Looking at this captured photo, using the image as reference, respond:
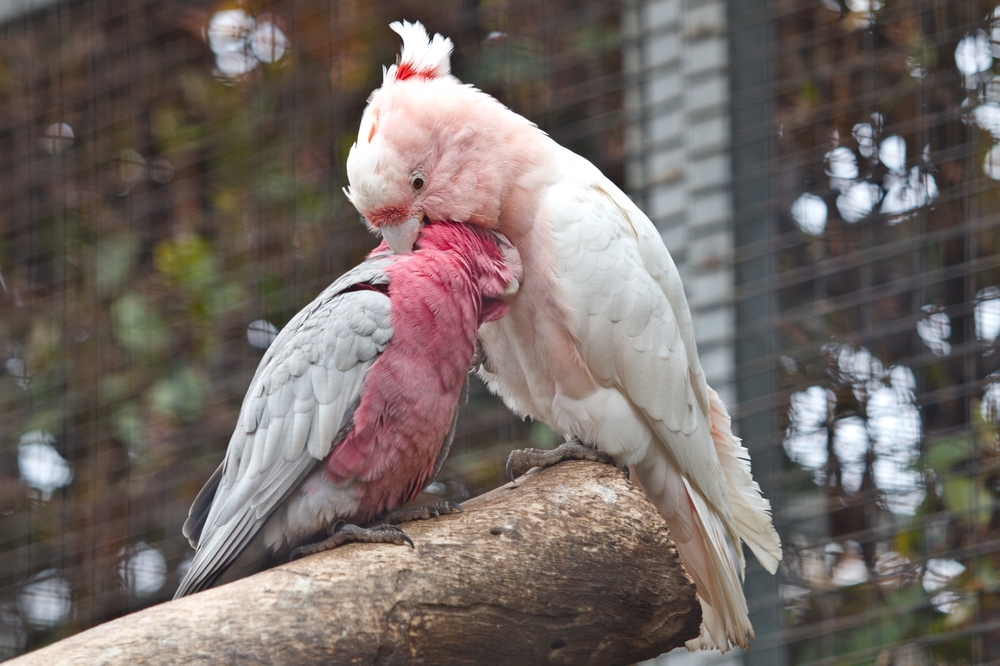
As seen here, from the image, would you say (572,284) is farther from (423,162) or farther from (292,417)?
(292,417)

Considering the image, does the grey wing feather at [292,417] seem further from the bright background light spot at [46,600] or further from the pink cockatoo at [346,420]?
the bright background light spot at [46,600]

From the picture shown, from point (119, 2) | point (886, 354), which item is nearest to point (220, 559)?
point (886, 354)

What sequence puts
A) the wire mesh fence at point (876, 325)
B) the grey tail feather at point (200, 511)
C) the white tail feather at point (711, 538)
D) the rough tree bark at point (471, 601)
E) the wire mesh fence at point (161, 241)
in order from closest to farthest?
the rough tree bark at point (471, 601)
the grey tail feather at point (200, 511)
the white tail feather at point (711, 538)
the wire mesh fence at point (876, 325)
the wire mesh fence at point (161, 241)

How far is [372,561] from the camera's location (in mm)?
1307

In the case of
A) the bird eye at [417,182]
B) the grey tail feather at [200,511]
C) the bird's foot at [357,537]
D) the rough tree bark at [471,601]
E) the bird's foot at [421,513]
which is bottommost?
the rough tree bark at [471,601]

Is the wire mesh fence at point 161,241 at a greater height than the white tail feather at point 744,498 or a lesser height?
greater

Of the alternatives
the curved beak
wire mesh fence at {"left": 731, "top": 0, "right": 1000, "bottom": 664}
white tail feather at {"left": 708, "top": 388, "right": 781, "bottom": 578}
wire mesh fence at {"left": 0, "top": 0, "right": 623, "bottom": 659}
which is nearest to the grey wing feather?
the curved beak

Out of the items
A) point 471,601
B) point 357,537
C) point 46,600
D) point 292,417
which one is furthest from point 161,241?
point 471,601

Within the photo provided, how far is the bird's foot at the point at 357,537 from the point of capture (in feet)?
4.43

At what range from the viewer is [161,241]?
10.7 feet

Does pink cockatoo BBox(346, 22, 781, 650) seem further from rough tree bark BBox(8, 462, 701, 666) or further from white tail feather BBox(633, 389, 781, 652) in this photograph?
rough tree bark BBox(8, 462, 701, 666)

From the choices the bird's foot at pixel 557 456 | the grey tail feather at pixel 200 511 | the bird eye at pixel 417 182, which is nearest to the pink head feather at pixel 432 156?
the bird eye at pixel 417 182

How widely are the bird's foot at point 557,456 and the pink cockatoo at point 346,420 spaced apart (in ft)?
0.56

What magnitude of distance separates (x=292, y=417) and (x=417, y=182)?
0.43 meters
